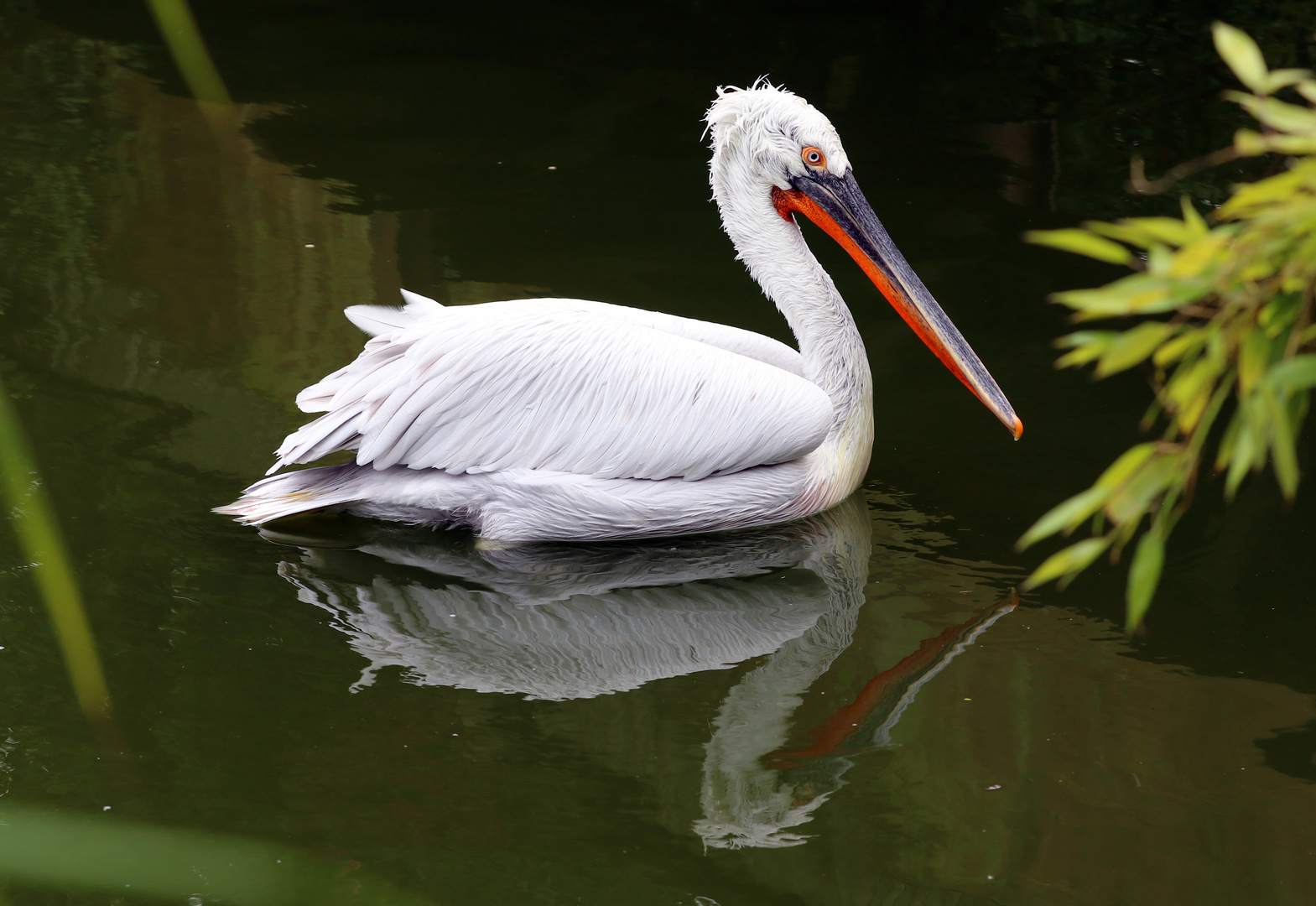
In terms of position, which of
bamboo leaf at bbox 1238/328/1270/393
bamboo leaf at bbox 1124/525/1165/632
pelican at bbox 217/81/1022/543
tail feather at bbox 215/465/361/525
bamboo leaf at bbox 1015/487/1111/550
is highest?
bamboo leaf at bbox 1238/328/1270/393

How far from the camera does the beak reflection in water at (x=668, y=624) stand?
320cm

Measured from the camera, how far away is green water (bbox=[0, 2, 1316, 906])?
283cm

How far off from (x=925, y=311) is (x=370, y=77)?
4631mm

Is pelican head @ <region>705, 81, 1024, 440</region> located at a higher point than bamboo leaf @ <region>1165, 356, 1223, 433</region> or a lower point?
lower

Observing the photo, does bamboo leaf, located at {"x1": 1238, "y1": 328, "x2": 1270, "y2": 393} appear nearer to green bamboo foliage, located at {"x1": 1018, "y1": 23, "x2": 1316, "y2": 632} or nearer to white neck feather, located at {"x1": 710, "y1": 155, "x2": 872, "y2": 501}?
green bamboo foliage, located at {"x1": 1018, "y1": 23, "x2": 1316, "y2": 632}

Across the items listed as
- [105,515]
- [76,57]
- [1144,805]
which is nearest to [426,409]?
[105,515]

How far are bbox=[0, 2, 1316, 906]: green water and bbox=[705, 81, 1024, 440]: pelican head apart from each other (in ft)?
1.78

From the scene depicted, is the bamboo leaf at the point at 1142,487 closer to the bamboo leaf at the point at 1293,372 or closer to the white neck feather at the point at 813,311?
the bamboo leaf at the point at 1293,372

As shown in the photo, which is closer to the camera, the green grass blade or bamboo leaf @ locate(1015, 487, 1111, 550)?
the green grass blade

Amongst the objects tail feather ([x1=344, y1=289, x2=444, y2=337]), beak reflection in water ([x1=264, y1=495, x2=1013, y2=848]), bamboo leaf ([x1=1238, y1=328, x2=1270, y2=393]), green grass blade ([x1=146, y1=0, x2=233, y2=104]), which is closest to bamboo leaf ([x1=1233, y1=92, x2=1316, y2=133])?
bamboo leaf ([x1=1238, y1=328, x2=1270, y2=393])

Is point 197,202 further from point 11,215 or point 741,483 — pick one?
point 741,483

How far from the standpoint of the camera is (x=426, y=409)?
387 centimetres

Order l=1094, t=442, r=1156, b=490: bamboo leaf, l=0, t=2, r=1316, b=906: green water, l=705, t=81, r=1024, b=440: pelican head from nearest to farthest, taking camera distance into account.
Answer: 1. l=1094, t=442, r=1156, b=490: bamboo leaf
2. l=0, t=2, r=1316, b=906: green water
3. l=705, t=81, r=1024, b=440: pelican head

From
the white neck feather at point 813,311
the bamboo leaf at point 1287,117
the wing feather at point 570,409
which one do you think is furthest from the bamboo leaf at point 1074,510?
the white neck feather at point 813,311
